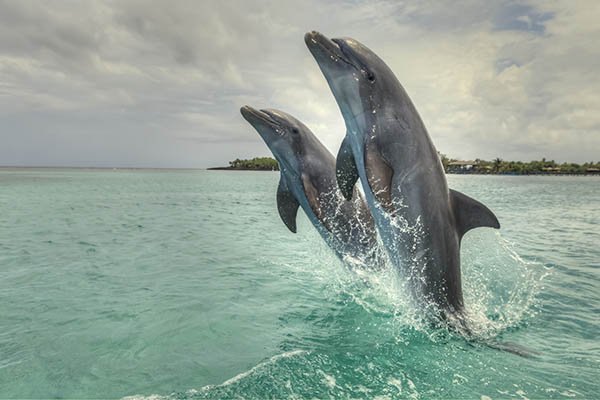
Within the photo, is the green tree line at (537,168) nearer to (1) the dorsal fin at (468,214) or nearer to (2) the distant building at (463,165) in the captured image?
(2) the distant building at (463,165)

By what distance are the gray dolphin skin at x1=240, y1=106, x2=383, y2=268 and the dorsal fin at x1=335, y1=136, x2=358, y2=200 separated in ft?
3.16

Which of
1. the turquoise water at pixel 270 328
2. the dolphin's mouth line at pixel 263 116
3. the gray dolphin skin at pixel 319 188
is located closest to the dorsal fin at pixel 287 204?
the gray dolphin skin at pixel 319 188

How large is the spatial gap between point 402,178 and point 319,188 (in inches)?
81.0

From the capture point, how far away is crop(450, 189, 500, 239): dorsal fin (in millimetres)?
4730

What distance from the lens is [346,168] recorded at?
5.24 meters

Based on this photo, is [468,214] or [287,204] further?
[287,204]

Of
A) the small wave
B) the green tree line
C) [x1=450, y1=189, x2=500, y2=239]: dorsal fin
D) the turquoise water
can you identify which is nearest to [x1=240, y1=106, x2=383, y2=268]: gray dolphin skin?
the turquoise water

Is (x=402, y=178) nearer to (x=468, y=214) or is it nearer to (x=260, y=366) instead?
(x=468, y=214)

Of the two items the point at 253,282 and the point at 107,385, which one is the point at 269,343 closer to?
the point at 107,385

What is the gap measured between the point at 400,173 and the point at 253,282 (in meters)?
3.82

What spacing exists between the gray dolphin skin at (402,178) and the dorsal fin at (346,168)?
0.39 feet

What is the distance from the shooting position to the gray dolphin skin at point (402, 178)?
462 cm

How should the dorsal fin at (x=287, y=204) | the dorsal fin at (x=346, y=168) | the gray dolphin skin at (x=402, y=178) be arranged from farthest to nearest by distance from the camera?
the dorsal fin at (x=287, y=204), the dorsal fin at (x=346, y=168), the gray dolphin skin at (x=402, y=178)

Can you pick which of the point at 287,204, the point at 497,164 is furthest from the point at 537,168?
the point at 287,204
